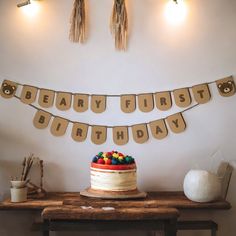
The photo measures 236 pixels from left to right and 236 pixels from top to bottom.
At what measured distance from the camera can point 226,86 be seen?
10.0ft

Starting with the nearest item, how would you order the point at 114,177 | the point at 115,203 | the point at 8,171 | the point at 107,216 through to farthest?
the point at 107,216 → the point at 115,203 → the point at 114,177 → the point at 8,171

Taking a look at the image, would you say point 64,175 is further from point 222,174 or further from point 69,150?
point 222,174

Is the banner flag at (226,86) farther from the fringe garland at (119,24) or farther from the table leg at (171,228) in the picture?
the table leg at (171,228)

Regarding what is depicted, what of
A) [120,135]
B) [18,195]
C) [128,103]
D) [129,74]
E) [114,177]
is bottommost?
[18,195]

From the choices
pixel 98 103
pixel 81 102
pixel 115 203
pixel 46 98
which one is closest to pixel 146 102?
pixel 98 103

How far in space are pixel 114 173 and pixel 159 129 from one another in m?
0.60

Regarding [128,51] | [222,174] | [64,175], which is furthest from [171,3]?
[64,175]

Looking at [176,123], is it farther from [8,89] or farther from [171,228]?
[8,89]

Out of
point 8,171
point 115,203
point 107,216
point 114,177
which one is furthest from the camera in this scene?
point 8,171

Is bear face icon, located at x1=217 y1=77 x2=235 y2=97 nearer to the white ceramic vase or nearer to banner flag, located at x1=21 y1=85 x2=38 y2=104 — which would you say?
the white ceramic vase

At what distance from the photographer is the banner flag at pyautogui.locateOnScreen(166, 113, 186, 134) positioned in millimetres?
3041

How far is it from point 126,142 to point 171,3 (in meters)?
1.15

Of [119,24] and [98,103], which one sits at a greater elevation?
[119,24]

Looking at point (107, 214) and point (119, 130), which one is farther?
point (119, 130)
